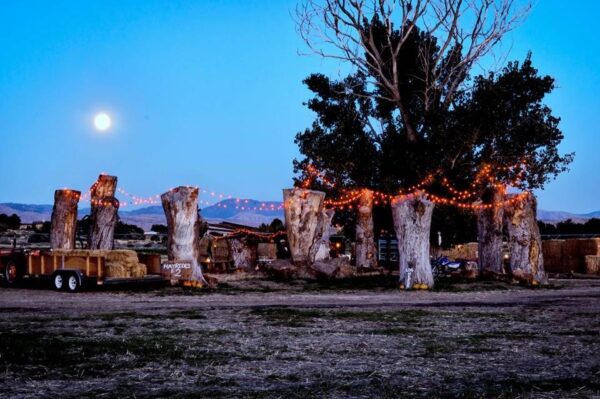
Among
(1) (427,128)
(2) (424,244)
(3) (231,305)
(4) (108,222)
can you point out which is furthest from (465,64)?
(3) (231,305)

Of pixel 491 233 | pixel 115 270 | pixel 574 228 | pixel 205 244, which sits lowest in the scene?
pixel 115 270

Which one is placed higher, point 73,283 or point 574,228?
point 574,228

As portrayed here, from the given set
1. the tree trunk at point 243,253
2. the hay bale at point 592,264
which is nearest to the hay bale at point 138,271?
the tree trunk at point 243,253

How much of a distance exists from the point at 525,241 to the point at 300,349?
17.3 m

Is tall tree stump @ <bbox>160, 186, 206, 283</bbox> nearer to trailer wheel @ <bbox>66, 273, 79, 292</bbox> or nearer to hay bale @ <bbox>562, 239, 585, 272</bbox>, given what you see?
trailer wheel @ <bbox>66, 273, 79, 292</bbox>

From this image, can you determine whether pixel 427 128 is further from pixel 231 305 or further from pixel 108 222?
pixel 231 305

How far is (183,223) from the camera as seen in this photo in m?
21.7

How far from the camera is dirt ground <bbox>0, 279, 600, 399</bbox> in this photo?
648 cm

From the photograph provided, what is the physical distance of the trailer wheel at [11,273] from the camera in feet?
75.2

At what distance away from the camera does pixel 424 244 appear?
2219 cm

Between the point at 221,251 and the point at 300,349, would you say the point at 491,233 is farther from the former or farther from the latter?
the point at 300,349

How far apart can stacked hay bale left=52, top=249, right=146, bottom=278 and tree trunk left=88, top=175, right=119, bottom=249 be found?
3484mm

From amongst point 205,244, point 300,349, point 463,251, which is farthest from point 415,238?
point 463,251

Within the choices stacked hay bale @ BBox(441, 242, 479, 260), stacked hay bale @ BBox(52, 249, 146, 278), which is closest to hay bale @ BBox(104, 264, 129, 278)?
stacked hay bale @ BBox(52, 249, 146, 278)
